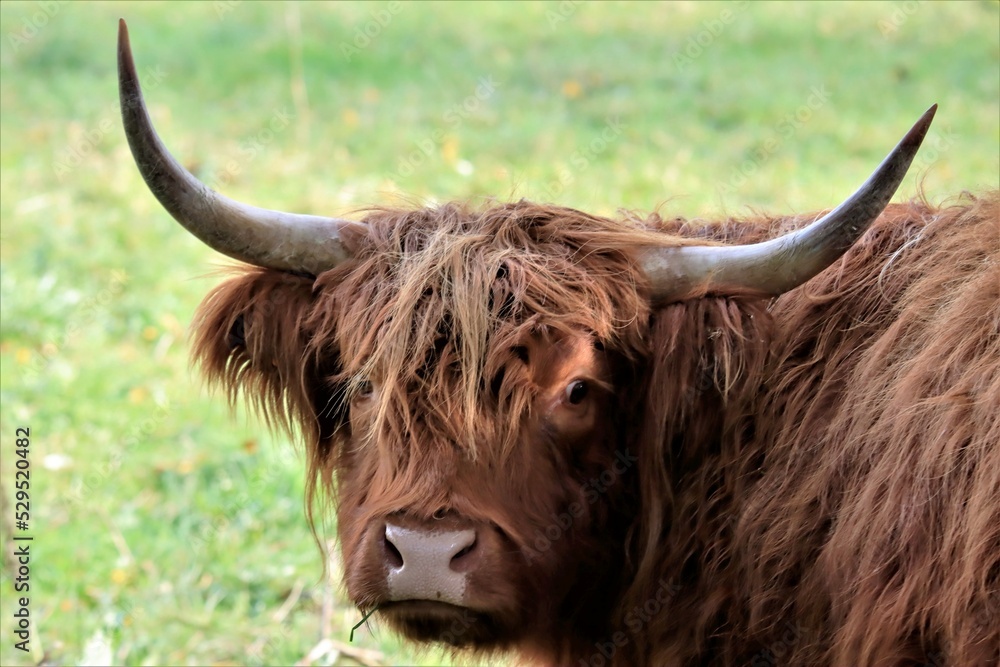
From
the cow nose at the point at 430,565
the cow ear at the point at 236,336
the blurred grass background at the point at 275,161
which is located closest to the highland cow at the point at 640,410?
the cow nose at the point at 430,565

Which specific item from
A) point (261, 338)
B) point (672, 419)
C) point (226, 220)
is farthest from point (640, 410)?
point (226, 220)

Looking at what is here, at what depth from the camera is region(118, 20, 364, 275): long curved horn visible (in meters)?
2.72

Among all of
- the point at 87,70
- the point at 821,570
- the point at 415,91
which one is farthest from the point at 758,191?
the point at 87,70

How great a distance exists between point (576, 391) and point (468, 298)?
36 centimetres

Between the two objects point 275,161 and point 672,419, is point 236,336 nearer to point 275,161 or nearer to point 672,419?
point 672,419

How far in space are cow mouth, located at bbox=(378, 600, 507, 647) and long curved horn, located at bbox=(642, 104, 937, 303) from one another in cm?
92

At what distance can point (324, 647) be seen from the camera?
4.02 meters

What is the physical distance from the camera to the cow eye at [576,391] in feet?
9.23

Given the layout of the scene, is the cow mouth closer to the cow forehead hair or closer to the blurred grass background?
the cow forehead hair

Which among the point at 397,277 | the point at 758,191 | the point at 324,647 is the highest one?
the point at 758,191

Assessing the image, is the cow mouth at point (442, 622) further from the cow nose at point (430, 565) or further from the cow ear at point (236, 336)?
the cow ear at point (236, 336)

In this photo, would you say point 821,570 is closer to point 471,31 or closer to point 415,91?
point 415,91

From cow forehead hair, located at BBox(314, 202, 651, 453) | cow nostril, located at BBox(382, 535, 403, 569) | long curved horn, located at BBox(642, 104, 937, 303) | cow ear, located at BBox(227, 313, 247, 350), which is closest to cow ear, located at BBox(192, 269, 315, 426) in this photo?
cow ear, located at BBox(227, 313, 247, 350)

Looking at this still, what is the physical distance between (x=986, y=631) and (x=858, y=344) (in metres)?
0.82
